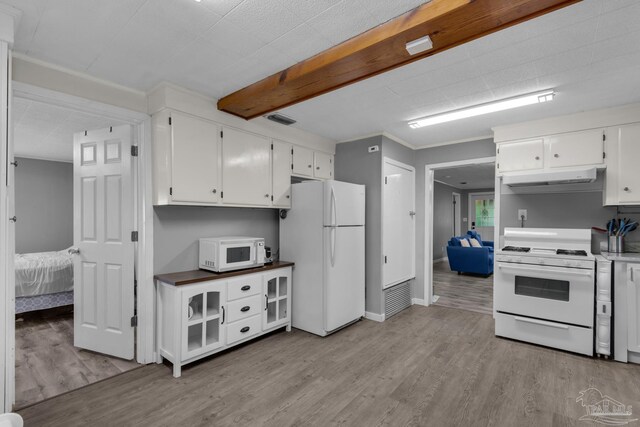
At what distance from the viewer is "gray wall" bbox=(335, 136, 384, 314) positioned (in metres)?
4.00

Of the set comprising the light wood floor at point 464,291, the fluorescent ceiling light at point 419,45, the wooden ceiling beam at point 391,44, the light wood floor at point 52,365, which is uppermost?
the wooden ceiling beam at point 391,44

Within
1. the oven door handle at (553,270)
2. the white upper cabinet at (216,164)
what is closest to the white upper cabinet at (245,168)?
the white upper cabinet at (216,164)

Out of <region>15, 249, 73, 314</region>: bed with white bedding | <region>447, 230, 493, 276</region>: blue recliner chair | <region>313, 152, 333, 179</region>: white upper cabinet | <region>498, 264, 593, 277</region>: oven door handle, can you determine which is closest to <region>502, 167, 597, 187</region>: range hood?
<region>498, 264, 593, 277</region>: oven door handle

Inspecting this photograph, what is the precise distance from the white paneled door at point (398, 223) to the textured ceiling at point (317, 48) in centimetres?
131

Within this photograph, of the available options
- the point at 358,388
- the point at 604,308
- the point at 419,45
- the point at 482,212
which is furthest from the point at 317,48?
the point at 482,212

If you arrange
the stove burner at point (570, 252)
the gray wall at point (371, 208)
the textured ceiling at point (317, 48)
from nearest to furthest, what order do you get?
the textured ceiling at point (317, 48)
the stove burner at point (570, 252)
the gray wall at point (371, 208)

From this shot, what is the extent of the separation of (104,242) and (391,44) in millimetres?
2915

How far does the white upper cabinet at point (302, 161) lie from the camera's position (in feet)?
12.6

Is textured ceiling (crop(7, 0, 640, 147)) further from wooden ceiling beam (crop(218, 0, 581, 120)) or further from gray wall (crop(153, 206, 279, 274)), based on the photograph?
gray wall (crop(153, 206, 279, 274))

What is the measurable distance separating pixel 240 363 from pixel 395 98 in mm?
2788

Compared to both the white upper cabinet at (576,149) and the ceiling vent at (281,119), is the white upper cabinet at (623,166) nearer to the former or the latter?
the white upper cabinet at (576,149)

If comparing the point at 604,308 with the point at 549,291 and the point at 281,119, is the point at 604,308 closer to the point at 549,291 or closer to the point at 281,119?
the point at 549,291

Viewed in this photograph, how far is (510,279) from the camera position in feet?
10.8

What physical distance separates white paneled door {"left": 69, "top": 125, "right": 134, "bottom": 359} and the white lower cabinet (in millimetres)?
367
